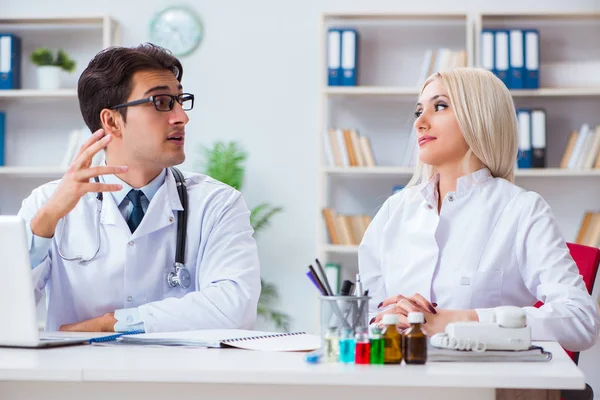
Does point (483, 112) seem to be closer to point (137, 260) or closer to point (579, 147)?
point (137, 260)

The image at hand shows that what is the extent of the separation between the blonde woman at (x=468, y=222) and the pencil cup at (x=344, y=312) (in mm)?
495

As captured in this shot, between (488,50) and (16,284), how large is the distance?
10.8 ft

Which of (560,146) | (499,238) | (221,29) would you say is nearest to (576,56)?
(560,146)

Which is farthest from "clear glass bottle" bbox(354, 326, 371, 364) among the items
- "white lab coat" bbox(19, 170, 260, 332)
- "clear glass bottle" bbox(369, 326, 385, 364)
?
"white lab coat" bbox(19, 170, 260, 332)

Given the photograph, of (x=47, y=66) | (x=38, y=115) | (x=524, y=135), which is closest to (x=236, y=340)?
(x=524, y=135)

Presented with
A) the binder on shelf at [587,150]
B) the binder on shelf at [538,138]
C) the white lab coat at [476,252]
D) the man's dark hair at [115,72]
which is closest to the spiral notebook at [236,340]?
the white lab coat at [476,252]

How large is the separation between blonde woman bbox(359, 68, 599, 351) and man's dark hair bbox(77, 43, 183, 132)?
0.76 meters

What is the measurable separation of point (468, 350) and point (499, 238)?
730 mm

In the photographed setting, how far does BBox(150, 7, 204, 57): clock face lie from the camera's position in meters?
4.68

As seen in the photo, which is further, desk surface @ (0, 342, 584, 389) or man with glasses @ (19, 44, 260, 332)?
man with glasses @ (19, 44, 260, 332)

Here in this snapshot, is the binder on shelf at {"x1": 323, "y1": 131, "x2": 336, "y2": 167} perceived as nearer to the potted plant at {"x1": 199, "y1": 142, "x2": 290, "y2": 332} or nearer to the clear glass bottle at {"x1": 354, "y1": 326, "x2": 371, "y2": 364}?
the potted plant at {"x1": 199, "y1": 142, "x2": 290, "y2": 332}

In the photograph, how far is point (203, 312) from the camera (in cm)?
191

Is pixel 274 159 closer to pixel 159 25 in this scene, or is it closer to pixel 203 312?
pixel 159 25

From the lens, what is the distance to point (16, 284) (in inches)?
57.9
